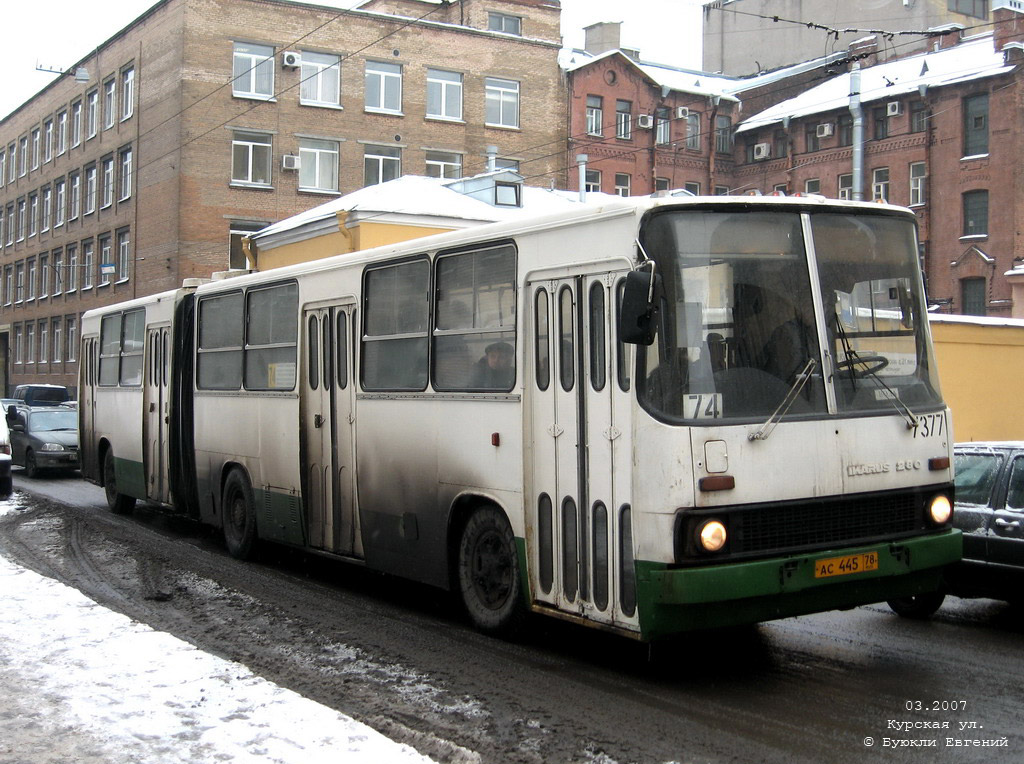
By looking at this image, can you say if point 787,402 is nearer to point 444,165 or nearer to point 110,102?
point 444,165

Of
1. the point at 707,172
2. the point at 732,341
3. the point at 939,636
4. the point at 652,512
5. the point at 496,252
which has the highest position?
the point at 707,172

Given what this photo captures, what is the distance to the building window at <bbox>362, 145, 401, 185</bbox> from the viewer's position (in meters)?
48.4

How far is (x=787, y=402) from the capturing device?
686 cm

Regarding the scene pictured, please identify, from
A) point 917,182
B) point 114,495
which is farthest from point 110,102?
point 114,495

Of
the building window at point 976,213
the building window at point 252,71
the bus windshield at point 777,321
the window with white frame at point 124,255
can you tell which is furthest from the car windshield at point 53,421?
the building window at point 976,213

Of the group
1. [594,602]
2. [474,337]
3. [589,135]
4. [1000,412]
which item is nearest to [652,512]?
[594,602]

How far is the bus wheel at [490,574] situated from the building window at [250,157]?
129ft

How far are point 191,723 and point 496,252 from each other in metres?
3.80

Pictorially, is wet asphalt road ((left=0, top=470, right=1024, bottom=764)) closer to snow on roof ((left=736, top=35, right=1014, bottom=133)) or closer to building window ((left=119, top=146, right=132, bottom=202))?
snow on roof ((left=736, top=35, right=1014, bottom=133))

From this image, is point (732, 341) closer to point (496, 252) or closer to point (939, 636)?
point (496, 252)

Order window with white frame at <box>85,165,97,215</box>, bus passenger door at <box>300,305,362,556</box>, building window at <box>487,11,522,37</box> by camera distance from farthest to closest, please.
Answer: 1. building window at <box>487,11,522,37</box>
2. window with white frame at <box>85,165,97,215</box>
3. bus passenger door at <box>300,305,362,556</box>

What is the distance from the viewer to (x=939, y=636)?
824 centimetres

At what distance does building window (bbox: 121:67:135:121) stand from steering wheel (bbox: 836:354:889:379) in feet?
153
